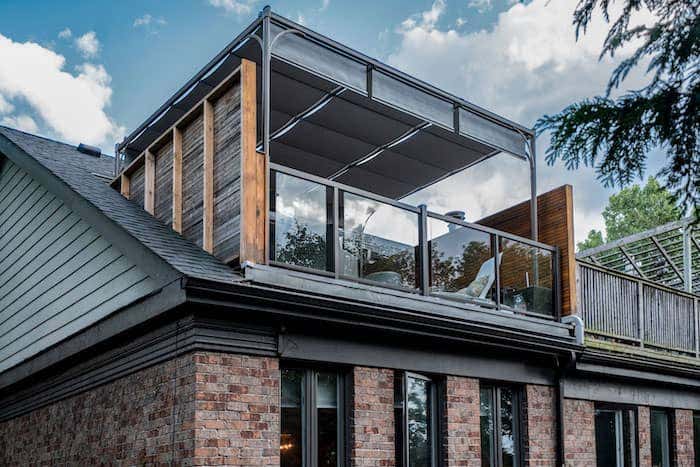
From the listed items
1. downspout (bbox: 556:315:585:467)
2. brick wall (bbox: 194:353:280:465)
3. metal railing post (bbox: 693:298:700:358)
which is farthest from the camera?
metal railing post (bbox: 693:298:700:358)

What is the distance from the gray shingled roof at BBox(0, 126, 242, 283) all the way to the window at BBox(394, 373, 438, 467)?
2.50m

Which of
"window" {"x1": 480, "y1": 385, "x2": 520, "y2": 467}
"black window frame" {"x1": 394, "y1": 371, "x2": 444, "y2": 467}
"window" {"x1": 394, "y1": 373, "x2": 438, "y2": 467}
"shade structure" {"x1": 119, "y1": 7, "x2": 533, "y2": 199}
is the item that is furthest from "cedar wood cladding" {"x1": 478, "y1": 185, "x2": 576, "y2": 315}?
"window" {"x1": 394, "y1": 373, "x2": 438, "y2": 467}

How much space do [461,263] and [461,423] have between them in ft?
6.41

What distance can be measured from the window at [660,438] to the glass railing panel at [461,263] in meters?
4.24

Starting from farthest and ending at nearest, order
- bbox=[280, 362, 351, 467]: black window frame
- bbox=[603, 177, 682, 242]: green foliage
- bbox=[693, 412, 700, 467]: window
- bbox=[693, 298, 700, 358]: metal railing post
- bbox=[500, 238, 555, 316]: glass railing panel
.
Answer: bbox=[603, 177, 682, 242]: green foliage < bbox=[693, 298, 700, 358]: metal railing post < bbox=[693, 412, 700, 467]: window < bbox=[500, 238, 555, 316]: glass railing panel < bbox=[280, 362, 351, 467]: black window frame

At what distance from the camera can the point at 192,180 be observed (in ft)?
32.4

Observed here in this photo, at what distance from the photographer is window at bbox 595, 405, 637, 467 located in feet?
40.3

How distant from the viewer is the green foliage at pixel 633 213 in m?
38.1

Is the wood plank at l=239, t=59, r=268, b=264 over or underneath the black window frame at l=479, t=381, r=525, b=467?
over

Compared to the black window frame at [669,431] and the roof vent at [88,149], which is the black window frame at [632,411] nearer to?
the black window frame at [669,431]

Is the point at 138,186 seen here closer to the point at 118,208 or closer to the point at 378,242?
the point at 118,208

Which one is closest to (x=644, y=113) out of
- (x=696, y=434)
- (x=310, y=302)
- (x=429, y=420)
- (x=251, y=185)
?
(x=310, y=302)

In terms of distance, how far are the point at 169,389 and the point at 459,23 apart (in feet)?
125

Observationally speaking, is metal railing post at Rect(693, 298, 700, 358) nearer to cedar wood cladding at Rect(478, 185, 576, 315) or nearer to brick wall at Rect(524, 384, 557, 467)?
cedar wood cladding at Rect(478, 185, 576, 315)
